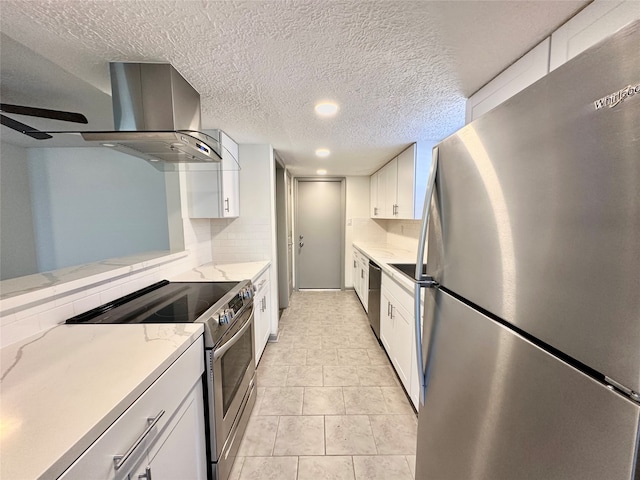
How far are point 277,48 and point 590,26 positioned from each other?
1.06 metres

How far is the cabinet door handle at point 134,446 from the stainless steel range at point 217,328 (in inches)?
15.3

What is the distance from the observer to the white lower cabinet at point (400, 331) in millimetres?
1863

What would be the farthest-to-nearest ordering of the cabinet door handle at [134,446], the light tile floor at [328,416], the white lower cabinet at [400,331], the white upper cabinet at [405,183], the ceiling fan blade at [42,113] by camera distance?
the white upper cabinet at [405,183], the white lower cabinet at [400,331], the light tile floor at [328,416], the ceiling fan blade at [42,113], the cabinet door handle at [134,446]

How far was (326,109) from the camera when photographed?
66.2 inches

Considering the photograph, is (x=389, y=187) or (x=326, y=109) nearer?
(x=326, y=109)

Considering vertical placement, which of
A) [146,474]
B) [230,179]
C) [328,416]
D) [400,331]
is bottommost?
[328,416]

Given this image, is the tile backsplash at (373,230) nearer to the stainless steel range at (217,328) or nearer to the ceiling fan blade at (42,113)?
the stainless steel range at (217,328)

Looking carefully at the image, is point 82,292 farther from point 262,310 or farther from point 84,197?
point 262,310

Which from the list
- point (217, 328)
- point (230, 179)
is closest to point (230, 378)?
point (217, 328)

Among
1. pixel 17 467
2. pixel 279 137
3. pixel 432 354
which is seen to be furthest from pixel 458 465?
pixel 279 137

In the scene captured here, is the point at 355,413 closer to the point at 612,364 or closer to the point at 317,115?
the point at 612,364

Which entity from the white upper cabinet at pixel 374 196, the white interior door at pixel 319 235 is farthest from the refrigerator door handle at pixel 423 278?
the white interior door at pixel 319 235

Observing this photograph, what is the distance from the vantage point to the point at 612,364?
432mm

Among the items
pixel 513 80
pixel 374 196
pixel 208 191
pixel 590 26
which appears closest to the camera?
pixel 590 26
